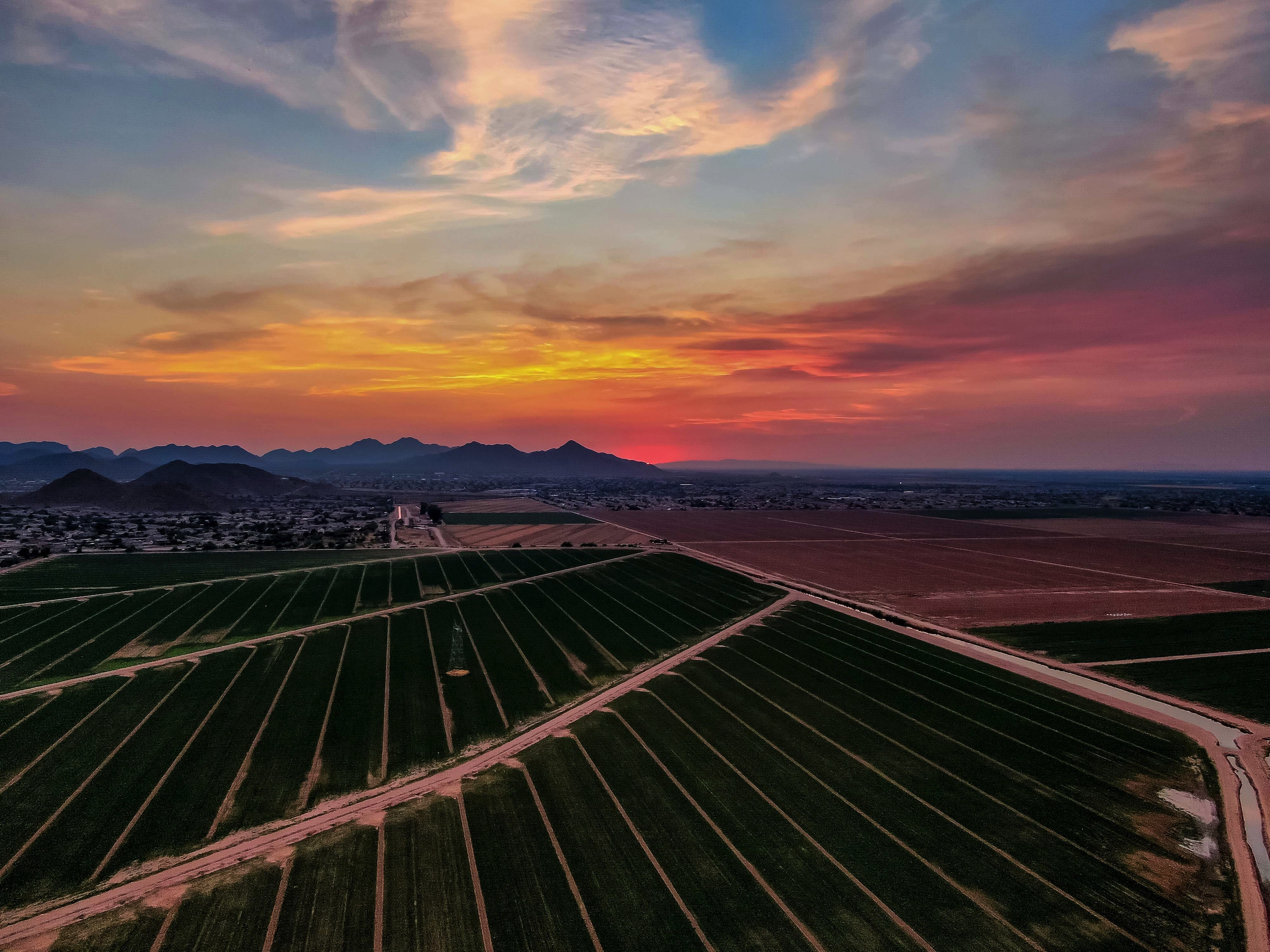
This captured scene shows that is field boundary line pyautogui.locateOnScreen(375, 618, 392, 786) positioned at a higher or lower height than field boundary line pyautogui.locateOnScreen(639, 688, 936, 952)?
higher

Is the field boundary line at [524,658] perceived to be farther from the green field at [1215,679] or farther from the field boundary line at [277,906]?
the green field at [1215,679]

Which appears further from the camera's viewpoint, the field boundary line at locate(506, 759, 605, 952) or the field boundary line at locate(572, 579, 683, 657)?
the field boundary line at locate(572, 579, 683, 657)

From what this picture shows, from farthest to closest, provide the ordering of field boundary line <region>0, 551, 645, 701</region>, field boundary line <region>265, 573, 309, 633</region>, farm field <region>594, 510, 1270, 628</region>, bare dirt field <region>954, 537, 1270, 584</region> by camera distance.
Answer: bare dirt field <region>954, 537, 1270, 584</region> < farm field <region>594, 510, 1270, 628</region> < field boundary line <region>265, 573, 309, 633</region> < field boundary line <region>0, 551, 645, 701</region>

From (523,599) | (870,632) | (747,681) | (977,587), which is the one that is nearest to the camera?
(747,681)

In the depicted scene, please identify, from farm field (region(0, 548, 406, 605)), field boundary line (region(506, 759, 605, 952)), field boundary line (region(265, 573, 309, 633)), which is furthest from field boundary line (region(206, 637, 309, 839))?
farm field (region(0, 548, 406, 605))

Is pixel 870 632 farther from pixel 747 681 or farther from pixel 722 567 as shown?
pixel 722 567

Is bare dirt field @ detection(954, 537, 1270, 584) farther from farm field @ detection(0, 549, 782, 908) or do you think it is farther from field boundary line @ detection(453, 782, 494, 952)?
field boundary line @ detection(453, 782, 494, 952)

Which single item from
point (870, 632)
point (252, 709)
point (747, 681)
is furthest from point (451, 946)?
point (870, 632)
